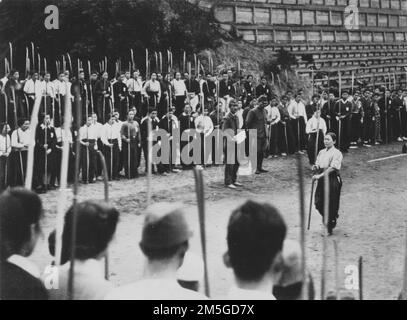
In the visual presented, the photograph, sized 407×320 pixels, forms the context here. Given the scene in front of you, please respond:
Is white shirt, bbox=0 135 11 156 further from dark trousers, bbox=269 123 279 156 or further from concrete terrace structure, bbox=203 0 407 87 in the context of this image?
concrete terrace structure, bbox=203 0 407 87

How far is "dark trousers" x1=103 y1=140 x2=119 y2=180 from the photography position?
9180 mm

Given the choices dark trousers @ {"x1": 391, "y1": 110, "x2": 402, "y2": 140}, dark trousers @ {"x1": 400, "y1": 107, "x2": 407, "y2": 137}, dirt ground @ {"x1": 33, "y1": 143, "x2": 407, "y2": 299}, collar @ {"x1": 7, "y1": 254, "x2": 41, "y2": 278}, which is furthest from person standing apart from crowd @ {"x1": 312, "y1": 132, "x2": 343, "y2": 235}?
dark trousers @ {"x1": 400, "y1": 107, "x2": 407, "y2": 137}

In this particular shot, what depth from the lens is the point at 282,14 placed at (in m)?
15.5

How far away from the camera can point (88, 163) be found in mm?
8391

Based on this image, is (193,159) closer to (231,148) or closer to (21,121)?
(231,148)

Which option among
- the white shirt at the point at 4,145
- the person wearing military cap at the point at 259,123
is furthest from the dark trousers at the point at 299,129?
the white shirt at the point at 4,145

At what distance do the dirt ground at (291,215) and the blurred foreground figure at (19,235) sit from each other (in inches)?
77.4

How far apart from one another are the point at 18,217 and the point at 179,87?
883 centimetres

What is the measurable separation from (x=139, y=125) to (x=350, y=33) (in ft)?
32.4

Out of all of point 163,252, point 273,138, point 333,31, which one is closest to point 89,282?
point 163,252

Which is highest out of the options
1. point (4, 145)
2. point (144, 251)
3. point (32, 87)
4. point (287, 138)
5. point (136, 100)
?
point (32, 87)

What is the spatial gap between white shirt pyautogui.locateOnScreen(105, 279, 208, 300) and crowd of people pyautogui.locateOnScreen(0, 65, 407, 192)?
13.8ft

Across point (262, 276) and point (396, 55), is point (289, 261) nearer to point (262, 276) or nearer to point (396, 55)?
point (262, 276)
